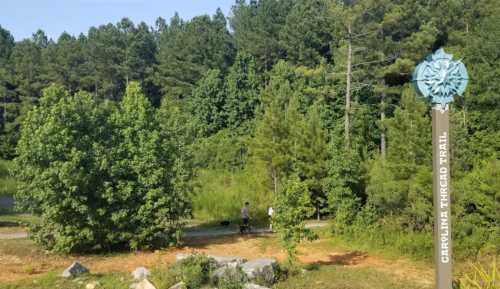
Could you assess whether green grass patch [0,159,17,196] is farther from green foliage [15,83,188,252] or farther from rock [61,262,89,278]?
rock [61,262,89,278]

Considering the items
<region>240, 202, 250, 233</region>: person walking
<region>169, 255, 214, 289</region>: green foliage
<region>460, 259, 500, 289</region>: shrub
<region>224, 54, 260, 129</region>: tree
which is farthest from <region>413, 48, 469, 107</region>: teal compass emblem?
<region>224, 54, 260, 129</region>: tree

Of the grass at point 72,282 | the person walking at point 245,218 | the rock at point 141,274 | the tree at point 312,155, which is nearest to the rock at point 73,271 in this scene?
the grass at point 72,282

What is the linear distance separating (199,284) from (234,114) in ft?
122

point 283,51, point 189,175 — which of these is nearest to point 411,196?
point 189,175

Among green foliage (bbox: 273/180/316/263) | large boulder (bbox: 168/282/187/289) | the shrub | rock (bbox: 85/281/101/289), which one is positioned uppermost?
green foliage (bbox: 273/180/316/263)

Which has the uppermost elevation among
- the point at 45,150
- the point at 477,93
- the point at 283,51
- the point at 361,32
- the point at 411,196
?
the point at 283,51

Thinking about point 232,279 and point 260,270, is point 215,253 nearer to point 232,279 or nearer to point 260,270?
point 260,270

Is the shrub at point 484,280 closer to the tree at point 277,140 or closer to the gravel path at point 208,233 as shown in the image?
the gravel path at point 208,233

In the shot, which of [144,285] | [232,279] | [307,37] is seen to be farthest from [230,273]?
[307,37]

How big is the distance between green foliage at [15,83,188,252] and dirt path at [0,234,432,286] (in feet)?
2.50

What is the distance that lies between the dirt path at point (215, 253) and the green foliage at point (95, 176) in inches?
30.0

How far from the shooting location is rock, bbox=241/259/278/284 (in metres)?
13.1

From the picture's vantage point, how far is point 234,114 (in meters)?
49.7

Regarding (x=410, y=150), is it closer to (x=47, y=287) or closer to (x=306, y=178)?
(x=306, y=178)
